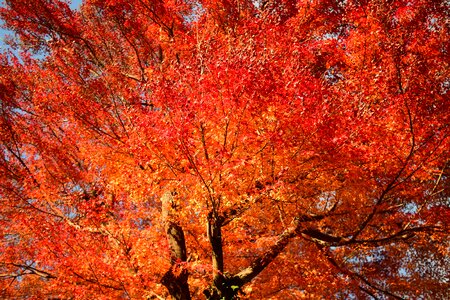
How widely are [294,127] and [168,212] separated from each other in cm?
370

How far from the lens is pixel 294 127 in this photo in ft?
26.5

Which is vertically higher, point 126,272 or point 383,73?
point 383,73

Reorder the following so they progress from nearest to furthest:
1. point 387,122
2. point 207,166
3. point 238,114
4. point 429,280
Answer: point 207,166 < point 238,114 < point 387,122 < point 429,280

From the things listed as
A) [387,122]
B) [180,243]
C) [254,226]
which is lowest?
[180,243]

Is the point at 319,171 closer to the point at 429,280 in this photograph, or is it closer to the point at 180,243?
the point at 180,243

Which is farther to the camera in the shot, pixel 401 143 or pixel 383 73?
pixel 383 73

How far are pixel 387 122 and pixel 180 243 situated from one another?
641cm

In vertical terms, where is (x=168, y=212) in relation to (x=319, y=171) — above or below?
below

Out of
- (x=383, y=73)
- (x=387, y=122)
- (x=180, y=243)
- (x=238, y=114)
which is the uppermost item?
(x=383, y=73)

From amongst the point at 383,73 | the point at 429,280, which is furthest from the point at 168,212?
the point at 429,280

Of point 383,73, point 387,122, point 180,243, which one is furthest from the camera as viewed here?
point 383,73

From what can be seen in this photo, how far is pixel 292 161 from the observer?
7480 mm

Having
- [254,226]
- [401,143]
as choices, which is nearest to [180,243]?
[254,226]

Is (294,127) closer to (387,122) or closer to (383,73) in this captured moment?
(387,122)
